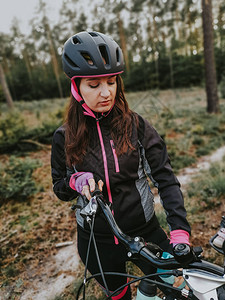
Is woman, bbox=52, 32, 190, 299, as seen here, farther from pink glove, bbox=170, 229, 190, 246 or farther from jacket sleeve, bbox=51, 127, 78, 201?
pink glove, bbox=170, 229, 190, 246

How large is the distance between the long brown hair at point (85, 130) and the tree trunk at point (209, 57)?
10.4 metres

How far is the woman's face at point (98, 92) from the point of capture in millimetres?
1625

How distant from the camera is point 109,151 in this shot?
1719mm

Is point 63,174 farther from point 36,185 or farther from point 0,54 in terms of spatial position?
point 0,54

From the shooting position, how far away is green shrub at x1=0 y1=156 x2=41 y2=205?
504cm

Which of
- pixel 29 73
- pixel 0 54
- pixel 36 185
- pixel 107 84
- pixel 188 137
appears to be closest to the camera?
pixel 107 84

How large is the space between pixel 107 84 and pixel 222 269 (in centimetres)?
128

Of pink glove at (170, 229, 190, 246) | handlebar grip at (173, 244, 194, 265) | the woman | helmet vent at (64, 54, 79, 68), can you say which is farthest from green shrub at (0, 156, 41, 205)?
handlebar grip at (173, 244, 194, 265)

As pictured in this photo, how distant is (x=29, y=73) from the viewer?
34062 mm

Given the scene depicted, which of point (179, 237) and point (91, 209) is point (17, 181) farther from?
point (179, 237)

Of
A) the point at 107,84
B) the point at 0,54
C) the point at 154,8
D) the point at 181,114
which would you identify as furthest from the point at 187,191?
the point at 0,54

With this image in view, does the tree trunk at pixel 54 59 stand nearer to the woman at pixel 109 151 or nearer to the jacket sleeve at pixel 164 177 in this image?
the woman at pixel 109 151

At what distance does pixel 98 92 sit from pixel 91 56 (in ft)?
0.90

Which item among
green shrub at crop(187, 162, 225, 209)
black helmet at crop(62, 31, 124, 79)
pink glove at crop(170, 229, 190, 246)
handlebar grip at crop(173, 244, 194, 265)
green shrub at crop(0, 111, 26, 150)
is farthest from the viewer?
green shrub at crop(0, 111, 26, 150)
